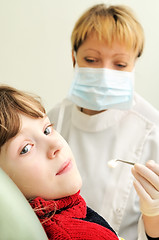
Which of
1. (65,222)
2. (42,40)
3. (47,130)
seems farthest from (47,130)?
(42,40)

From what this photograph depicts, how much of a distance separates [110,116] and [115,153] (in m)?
0.14

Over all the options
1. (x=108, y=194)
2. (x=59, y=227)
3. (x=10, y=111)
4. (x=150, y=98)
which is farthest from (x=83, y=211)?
(x=150, y=98)

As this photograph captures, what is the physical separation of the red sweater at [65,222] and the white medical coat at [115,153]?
470 millimetres

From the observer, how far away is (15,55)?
71.4 inches

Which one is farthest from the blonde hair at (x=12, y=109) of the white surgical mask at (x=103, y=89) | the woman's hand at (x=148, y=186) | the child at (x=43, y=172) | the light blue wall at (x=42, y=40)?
the light blue wall at (x=42, y=40)

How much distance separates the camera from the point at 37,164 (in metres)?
0.74

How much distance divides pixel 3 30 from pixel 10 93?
3.45 feet

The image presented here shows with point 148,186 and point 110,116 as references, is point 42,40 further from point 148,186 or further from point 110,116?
point 148,186

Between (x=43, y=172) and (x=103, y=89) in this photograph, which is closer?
(x=43, y=172)

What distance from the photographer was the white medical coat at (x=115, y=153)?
1.23 meters

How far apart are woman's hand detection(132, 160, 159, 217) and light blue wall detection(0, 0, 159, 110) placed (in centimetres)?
111

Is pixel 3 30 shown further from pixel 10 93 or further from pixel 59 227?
pixel 59 227

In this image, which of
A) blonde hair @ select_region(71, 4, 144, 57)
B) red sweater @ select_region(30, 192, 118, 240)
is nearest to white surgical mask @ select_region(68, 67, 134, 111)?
blonde hair @ select_region(71, 4, 144, 57)

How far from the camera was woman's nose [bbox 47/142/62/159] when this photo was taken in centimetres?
75
